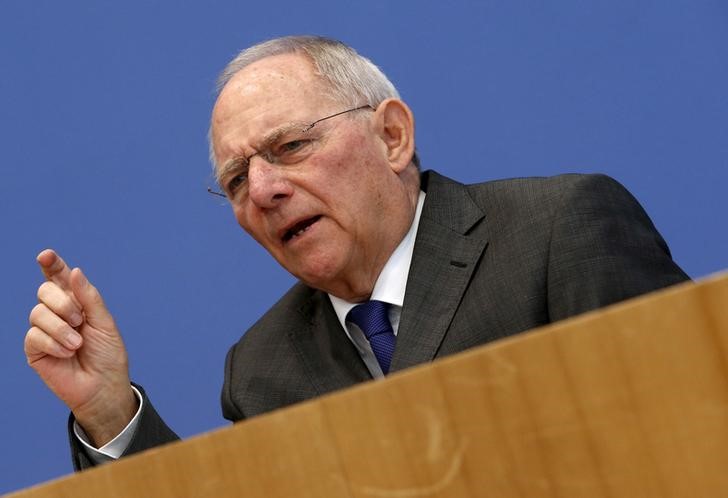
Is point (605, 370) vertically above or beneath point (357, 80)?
beneath

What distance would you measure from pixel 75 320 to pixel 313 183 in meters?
0.36

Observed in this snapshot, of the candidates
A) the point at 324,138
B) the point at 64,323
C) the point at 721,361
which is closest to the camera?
the point at 721,361

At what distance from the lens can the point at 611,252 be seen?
47.8 inches

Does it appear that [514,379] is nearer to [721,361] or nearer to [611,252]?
[721,361]

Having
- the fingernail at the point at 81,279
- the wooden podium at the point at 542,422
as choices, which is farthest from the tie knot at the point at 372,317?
the wooden podium at the point at 542,422

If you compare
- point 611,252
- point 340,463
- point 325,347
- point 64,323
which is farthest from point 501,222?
point 340,463

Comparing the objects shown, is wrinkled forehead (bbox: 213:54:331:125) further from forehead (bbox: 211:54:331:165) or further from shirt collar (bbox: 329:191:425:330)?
shirt collar (bbox: 329:191:425:330)

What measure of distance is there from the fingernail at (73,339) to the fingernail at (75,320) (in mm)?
25

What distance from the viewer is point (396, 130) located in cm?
153

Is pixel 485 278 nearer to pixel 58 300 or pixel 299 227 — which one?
pixel 299 227

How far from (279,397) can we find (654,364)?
3.35 ft

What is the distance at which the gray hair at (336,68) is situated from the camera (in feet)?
4.92

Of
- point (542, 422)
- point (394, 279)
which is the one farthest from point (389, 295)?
point (542, 422)

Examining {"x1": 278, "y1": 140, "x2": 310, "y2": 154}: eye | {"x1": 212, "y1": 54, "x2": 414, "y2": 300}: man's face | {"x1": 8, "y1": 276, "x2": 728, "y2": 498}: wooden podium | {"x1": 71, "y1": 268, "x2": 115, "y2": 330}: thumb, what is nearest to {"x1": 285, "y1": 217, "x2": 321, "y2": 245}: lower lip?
{"x1": 212, "y1": 54, "x2": 414, "y2": 300}: man's face
